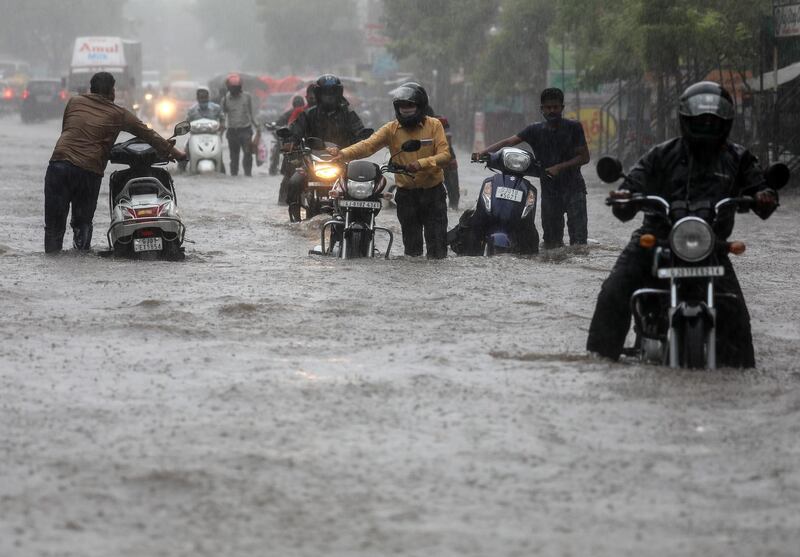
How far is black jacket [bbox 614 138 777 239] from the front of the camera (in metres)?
7.66

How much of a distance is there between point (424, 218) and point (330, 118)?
238 cm

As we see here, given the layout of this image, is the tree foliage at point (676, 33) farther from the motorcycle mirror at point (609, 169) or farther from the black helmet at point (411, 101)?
the motorcycle mirror at point (609, 169)

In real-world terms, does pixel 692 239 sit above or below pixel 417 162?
below

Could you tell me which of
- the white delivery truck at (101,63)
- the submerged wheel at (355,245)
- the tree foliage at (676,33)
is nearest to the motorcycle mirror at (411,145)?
the submerged wheel at (355,245)

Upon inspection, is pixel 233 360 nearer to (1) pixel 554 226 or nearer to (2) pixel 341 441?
(2) pixel 341 441

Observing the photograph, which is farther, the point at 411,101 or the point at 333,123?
the point at 333,123

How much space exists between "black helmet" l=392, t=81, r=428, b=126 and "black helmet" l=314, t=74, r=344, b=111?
2.33 meters

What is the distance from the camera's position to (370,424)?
641cm

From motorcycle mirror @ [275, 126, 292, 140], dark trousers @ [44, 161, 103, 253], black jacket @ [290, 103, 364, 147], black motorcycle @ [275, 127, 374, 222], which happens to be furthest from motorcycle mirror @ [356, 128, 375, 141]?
dark trousers @ [44, 161, 103, 253]

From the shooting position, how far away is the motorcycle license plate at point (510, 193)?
12508 millimetres

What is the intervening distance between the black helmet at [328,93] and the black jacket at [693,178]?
6721 millimetres

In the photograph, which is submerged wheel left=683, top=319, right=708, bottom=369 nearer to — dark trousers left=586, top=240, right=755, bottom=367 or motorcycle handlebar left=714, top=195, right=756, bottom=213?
dark trousers left=586, top=240, right=755, bottom=367

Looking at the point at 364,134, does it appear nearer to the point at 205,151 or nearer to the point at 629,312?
the point at 629,312

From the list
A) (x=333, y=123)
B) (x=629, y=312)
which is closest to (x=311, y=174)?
→ (x=333, y=123)
